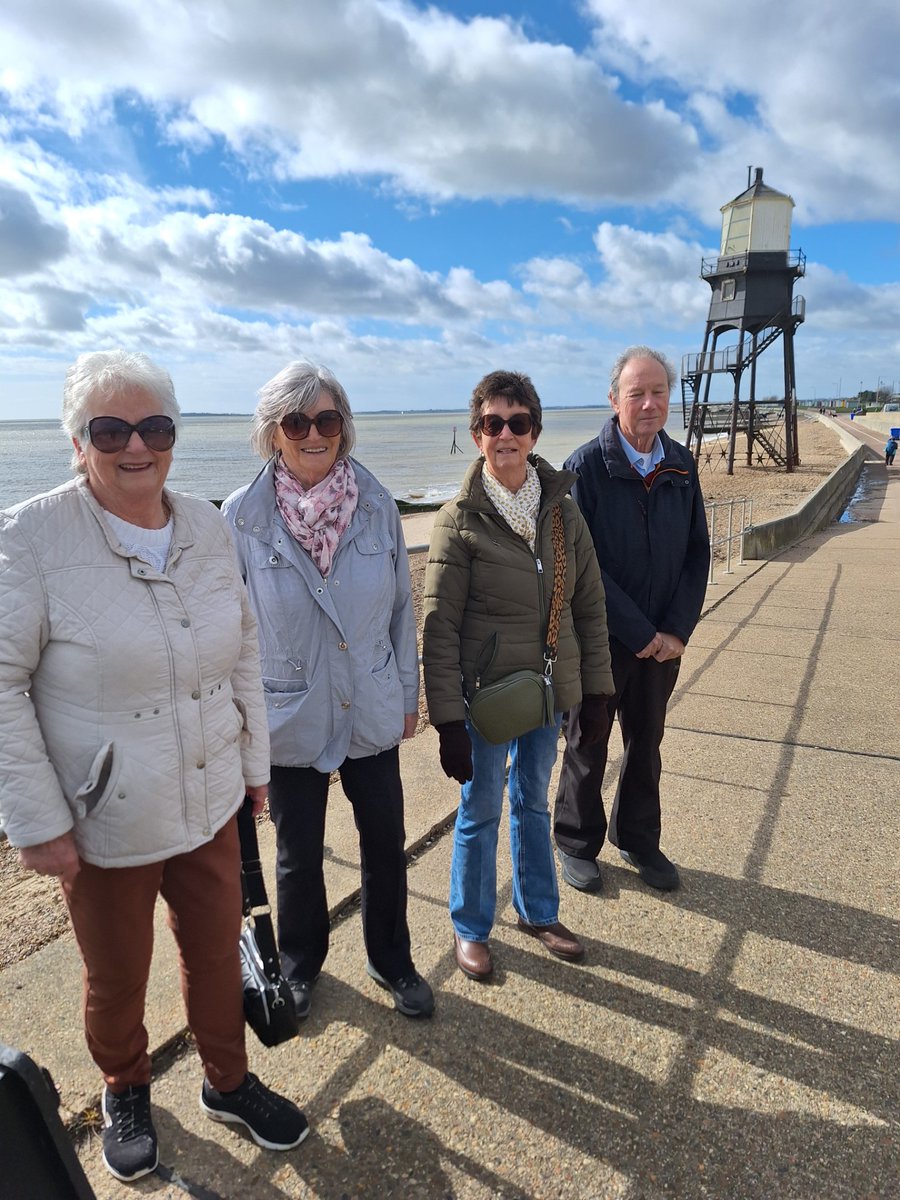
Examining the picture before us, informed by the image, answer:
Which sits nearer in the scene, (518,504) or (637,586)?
(518,504)

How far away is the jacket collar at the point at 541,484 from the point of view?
8.20 feet

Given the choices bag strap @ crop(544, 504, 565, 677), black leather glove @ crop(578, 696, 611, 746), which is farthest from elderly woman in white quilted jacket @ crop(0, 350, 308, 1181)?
black leather glove @ crop(578, 696, 611, 746)

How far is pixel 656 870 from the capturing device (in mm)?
3068

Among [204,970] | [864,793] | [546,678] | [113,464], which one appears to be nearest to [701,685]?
[864,793]

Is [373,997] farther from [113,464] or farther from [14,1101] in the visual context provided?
[113,464]

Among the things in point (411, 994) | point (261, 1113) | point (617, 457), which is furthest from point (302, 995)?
point (617, 457)

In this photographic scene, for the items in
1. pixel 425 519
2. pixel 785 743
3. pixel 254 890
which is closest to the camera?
pixel 254 890

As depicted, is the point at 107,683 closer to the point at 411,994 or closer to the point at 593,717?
the point at 411,994

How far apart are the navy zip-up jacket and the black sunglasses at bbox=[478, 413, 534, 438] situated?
1.63ft

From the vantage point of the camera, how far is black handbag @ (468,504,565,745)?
8.07 ft

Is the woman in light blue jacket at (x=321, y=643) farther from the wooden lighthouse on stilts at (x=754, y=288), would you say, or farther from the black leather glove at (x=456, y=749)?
the wooden lighthouse on stilts at (x=754, y=288)

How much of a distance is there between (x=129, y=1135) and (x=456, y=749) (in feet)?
4.26

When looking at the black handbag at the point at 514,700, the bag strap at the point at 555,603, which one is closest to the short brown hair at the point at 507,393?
the bag strap at the point at 555,603

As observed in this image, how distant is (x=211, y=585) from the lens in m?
1.90
